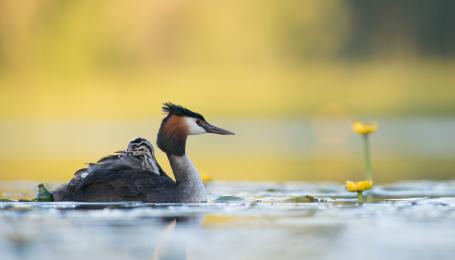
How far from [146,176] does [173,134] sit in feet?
2.58

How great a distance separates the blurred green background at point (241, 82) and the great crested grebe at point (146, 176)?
14.9ft

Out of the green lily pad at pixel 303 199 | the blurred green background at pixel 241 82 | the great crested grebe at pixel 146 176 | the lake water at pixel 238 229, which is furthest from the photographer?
the blurred green background at pixel 241 82

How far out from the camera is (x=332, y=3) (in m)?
64.5

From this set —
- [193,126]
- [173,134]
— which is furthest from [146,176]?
[193,126]

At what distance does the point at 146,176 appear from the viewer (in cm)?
1137

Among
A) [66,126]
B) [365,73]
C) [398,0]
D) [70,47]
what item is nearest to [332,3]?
[398,0]

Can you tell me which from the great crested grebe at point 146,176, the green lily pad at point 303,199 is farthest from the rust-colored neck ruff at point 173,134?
the green lily pad at point 303,199

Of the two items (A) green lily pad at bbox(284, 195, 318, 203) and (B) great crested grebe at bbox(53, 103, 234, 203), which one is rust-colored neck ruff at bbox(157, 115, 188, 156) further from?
(A) green lily pad at bbox(284, 195, 318, 203)

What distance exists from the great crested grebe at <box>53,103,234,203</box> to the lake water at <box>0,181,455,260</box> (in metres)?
0.23

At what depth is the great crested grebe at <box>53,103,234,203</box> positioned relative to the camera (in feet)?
37.0

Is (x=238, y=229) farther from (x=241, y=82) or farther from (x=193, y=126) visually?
(x=241, y=82)

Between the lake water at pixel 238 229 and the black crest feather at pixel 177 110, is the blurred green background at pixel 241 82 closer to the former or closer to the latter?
the black crest feather at pixel 177 110

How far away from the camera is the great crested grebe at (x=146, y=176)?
444 inches

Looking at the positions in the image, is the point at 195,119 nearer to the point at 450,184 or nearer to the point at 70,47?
the point at 450,184
